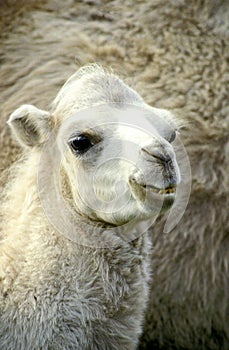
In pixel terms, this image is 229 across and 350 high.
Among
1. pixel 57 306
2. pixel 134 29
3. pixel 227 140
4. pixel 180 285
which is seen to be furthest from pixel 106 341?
pixel 134 29

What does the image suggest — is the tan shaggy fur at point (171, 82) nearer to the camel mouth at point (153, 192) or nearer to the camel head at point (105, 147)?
the camel head at point (105, 147)

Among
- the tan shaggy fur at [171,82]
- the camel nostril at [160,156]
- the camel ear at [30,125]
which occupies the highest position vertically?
the camel nostril at [160,156]

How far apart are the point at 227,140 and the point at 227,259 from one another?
1.73ft

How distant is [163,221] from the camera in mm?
4430

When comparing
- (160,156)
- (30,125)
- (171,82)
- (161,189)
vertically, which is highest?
(160,156)

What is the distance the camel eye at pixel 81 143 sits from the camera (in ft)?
11.3

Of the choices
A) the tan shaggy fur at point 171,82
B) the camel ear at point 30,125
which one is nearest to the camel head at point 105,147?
the camel ear at point 30,125

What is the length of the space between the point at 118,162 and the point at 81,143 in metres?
0.20

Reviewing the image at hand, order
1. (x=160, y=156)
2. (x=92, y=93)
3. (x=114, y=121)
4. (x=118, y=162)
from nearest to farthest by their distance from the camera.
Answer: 1. (x=160, y=156)
2. (x=118, y=162)
3. (x=114, y=121)
4. (x=92, y=93)

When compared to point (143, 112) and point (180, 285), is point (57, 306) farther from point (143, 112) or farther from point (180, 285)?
point (180, 285)

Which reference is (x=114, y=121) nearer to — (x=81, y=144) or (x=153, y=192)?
(x=81, y=144)

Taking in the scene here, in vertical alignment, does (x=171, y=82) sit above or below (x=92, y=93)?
below

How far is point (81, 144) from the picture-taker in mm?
3451

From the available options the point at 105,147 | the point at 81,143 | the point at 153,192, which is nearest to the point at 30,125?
the point at 81,143
